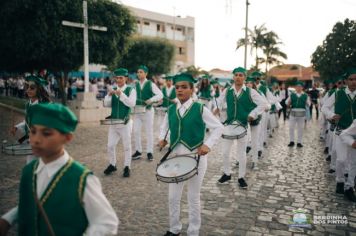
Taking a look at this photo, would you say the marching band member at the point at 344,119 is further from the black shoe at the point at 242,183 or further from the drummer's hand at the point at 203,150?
the drummer's hand at the point at 203,150

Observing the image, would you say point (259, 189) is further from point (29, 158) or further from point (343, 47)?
point (343, 47)

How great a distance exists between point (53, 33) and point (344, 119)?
534 inches

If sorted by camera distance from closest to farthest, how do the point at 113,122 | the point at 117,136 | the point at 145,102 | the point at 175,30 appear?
the point at 113,122 → the point at 117,136 → the point at 145,102 → the point at 175,30

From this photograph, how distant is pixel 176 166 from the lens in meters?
4.08

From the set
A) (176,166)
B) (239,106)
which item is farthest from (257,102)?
(176,166)

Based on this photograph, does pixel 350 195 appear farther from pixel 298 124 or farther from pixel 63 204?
pixel 298 124

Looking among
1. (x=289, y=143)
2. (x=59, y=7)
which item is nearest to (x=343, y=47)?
(x=289, y=143)

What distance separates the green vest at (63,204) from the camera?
2.18m

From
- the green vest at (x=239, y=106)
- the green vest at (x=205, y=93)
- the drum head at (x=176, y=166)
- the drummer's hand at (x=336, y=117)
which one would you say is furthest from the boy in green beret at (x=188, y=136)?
the green vest at (x=205, y=93)

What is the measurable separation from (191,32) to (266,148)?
173ft

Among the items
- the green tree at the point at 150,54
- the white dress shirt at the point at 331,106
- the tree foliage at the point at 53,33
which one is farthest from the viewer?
the green tree at the point at 150,54

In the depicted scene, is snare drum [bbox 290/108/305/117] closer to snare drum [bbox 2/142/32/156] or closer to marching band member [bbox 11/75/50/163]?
marching band member [bbox 11/75/50/163]

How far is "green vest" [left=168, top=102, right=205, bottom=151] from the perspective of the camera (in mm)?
4379

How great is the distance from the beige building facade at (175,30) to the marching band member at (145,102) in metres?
43.9
